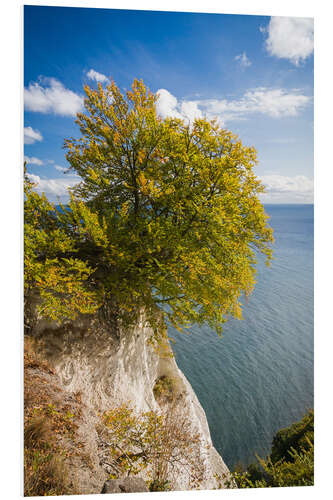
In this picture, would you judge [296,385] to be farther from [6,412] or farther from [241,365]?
[6,412]


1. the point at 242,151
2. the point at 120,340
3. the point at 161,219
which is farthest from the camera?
the point at 120,340

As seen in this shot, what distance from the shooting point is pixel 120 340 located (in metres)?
4.91

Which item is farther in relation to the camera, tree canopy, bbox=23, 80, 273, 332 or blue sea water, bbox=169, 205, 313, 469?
blue sea water, bbox=169, 205, 313, 469

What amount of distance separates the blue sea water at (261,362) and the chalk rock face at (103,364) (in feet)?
14.7

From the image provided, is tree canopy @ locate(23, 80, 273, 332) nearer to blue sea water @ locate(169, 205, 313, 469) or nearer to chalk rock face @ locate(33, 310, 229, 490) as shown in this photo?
chalk rock face @ locate(33, 310, 229, 490)

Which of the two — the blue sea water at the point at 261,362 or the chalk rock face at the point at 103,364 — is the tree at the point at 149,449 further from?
the blue sea water at the point at 261,362

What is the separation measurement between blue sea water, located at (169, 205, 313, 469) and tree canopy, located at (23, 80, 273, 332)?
4384 mm

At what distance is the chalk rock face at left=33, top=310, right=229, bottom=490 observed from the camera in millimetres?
3947

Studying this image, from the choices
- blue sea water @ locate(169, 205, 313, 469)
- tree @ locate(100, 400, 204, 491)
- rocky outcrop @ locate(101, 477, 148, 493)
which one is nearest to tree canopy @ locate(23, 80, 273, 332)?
tree @ locate(100, 400, 204, 491)

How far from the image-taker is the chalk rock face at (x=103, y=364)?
155 inches

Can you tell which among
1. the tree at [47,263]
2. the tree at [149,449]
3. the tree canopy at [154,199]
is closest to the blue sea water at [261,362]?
the tree canopy at [154,199]
